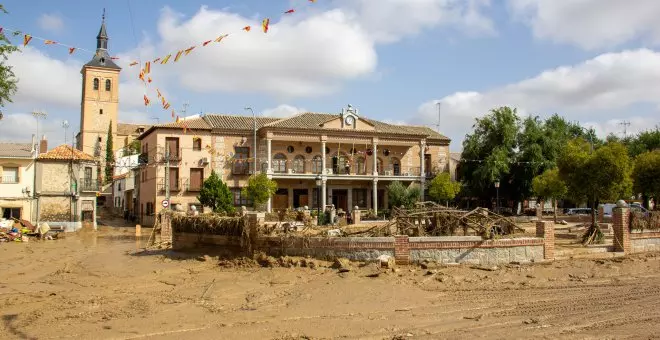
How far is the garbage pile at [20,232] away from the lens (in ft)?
85.3

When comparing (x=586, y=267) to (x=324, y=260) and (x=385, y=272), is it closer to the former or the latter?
(x=385, y=272)

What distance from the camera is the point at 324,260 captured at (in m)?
13.4

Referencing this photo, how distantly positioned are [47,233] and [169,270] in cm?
1806

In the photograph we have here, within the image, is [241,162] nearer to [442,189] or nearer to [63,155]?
[63,155]

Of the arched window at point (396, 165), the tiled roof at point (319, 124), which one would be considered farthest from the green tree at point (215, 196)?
the arched window at point (396, 165)

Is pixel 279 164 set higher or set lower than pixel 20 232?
higher

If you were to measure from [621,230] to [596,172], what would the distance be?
8.12 ft

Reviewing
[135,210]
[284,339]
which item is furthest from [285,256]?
[135,210]

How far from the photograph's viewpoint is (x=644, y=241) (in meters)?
17.4

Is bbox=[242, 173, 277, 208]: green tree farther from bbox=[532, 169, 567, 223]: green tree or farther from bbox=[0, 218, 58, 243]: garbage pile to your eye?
bbox=[532, 169, 567, 223]: green tree

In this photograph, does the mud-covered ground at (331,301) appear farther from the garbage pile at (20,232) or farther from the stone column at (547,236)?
the garbage pile at (20,232)

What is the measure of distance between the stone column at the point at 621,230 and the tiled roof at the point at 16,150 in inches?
1277

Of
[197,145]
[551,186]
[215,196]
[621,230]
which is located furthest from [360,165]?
[621,230]

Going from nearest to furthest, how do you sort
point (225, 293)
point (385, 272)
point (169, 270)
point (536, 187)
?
point (225, 293), point (385, 272), point (169, 270), point (536, 187)
